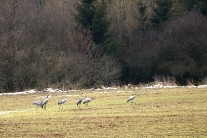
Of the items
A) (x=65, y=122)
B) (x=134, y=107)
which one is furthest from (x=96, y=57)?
(x=65, y=122)

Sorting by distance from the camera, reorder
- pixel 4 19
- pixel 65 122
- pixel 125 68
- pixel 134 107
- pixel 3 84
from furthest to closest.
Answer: pixel 125 68 < pixel 4 19 < pixel 3 84 < pixel 134 107 < pixel 65 122

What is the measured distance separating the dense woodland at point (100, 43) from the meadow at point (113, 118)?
18.0 metres

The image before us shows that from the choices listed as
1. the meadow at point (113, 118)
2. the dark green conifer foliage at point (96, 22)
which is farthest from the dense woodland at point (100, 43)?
the meadow at point (113, 118)

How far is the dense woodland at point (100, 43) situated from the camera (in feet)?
190

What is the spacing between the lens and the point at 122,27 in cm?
8250

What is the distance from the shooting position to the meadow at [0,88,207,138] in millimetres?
23281

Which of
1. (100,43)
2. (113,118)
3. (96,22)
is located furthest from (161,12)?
(113,118)

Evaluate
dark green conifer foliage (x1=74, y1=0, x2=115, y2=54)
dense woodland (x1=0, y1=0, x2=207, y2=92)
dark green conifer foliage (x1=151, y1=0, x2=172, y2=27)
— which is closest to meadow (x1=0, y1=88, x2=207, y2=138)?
dense woodland (x1=0, y1=0, x2=207, y2=92)

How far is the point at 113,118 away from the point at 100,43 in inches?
1864

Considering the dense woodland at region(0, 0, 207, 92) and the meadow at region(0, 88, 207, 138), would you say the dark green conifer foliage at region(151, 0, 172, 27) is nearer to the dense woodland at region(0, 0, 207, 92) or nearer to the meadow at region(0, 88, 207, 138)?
the dense woodland at region(0, 0, 207, 92)

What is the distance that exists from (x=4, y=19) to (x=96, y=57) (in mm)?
13695

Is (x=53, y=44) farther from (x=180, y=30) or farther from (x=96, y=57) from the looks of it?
(x=180, y=30)

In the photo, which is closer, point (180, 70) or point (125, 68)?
point (180, 70)

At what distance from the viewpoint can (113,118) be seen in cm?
2798
